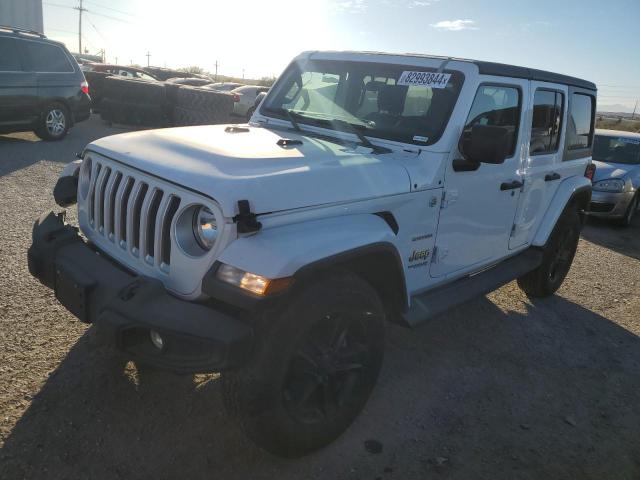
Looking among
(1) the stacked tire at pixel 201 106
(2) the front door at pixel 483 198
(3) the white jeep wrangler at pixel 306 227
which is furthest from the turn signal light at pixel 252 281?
(1) the stacked tire at pixel 201 106

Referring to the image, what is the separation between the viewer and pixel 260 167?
2516 millimetres

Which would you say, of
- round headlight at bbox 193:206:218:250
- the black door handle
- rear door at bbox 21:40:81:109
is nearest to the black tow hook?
round headlight at bbox 193:206:218:250

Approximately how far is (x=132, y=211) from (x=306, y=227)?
0.90m

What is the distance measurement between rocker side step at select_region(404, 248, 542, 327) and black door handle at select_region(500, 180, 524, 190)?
693 millimetres

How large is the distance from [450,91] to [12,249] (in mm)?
4020

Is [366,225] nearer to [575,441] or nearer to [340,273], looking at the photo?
[340,273]

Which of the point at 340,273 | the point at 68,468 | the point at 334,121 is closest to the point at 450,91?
the point at 334,121

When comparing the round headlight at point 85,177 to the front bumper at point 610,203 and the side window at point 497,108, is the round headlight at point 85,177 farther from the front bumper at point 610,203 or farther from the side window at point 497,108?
the front bumper at point 610,203

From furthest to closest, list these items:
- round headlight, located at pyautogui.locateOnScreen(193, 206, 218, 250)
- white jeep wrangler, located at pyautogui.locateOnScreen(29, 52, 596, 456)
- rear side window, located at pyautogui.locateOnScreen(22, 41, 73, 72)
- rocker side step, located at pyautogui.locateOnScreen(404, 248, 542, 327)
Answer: rear side window, located at pyautogui.locateOnScreen(22, 41, 73, 72)
rocker side step, located at pyautogui.locateOnScreen(404, 248, 542, 327)
round headlight, located at pyautogui.locateOnScreen(193, 206, 218, 250)
white jeep wrangler, located at pyautogui.locateOnScreen(29, 52, 596, 456)

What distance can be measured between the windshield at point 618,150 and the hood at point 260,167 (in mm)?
8272

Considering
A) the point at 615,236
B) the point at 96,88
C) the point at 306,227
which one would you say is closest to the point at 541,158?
the point at 306,227

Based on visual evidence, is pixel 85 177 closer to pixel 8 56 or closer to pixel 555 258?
pixel 555 258

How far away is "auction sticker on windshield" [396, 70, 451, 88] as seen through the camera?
3.35 meters

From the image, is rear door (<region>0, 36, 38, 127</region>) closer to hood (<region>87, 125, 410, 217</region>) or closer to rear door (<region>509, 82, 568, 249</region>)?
hood (<region>87, 125, 410, 217</region>)
